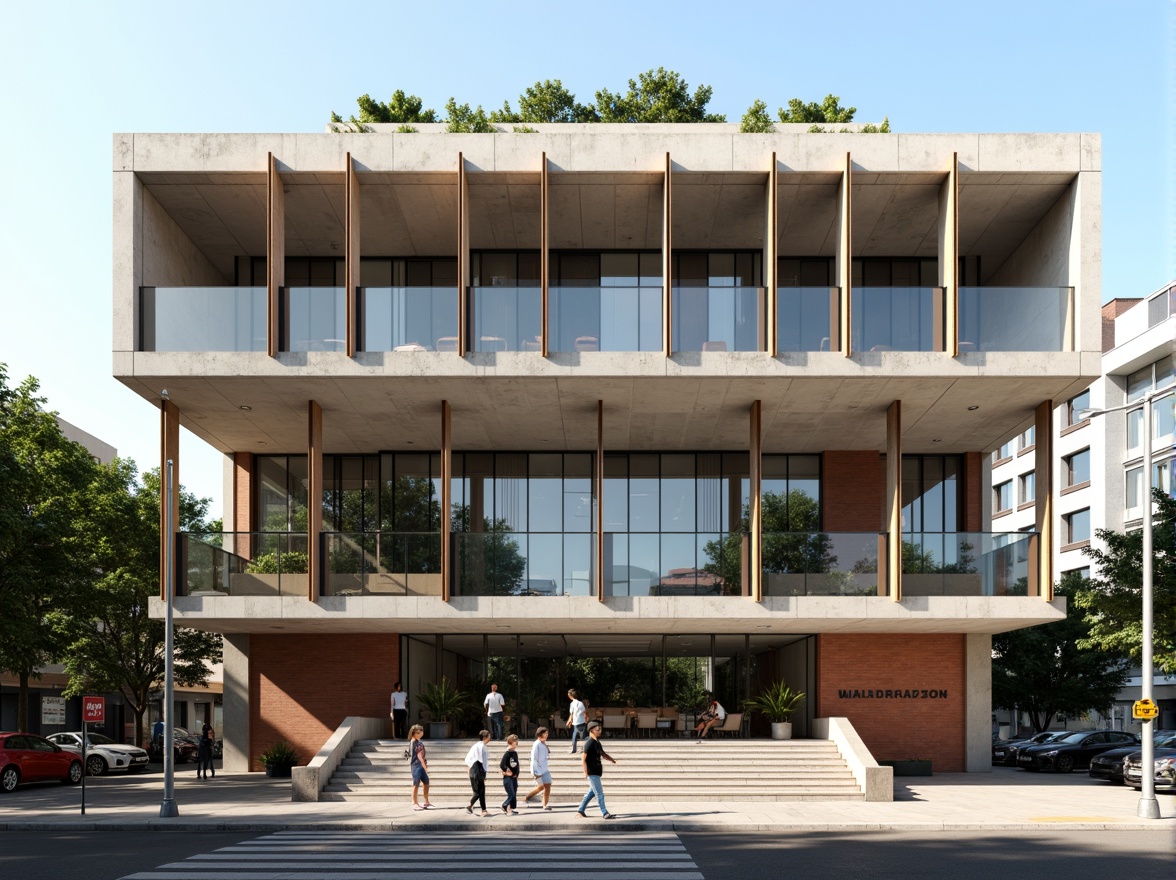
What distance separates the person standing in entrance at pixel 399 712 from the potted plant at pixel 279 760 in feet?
10.8

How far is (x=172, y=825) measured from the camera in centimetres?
2070

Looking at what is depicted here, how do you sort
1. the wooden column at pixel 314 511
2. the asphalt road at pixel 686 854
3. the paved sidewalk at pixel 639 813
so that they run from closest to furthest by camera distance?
the asphalt road at pixel 686 854 → the paved sidewalk at pixel 639 813 → the wooden column at pixel 314 511

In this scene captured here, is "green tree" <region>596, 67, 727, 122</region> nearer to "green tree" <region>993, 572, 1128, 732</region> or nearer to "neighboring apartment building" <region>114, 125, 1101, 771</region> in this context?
"neighboring apartment building" <region>114, 125, 1101, 771</region>

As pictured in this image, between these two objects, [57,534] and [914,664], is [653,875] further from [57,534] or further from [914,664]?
[57,534]

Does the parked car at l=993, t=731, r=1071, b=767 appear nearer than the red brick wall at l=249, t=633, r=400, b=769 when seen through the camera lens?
No

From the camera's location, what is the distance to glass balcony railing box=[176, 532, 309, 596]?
2722 cm

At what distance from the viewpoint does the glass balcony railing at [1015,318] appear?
26.0 m

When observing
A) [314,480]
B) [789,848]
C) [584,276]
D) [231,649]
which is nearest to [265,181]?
[314,480]

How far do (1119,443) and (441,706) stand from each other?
167ft

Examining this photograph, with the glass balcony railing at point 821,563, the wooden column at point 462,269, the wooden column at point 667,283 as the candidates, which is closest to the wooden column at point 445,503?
the wooden column at point 462,269

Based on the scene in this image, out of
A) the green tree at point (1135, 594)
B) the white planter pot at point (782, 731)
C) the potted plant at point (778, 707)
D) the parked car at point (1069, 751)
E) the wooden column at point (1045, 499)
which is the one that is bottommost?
the parked car at point (1069, 751)

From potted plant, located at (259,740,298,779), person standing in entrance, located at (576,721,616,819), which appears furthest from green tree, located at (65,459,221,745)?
person standing in entrance, located at (576,721,616,819)

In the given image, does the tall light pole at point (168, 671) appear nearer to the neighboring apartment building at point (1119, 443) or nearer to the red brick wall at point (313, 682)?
the red brick wall at point (313, 682)

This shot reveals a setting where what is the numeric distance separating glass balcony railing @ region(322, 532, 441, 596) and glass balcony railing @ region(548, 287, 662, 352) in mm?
5574
